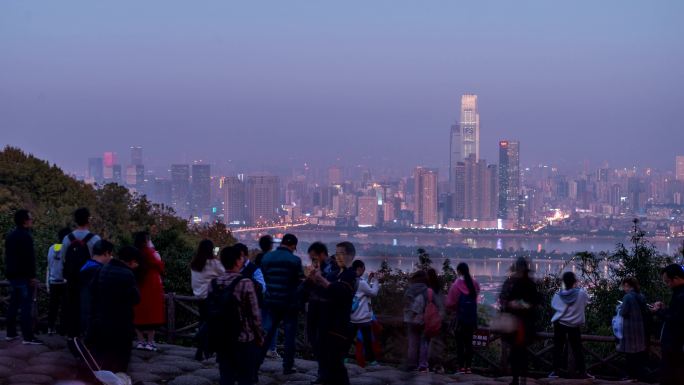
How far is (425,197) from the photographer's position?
596 ft

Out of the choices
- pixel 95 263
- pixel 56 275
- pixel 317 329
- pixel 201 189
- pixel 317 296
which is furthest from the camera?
pixel 201 189

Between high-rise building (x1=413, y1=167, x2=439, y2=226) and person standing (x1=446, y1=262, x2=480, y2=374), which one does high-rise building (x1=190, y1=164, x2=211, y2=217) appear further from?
person standing (x1=446, y1=262, x2=480, y2=374)

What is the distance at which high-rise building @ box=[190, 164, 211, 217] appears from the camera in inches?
6797

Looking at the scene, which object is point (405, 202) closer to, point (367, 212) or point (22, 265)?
point (367, 212)

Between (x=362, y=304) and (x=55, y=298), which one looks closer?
(x=362, y=304)

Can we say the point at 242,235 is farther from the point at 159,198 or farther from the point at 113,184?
the point at 113,184

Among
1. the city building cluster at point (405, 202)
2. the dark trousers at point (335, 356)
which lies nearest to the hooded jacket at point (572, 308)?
the dark trousers at point (335, 356)

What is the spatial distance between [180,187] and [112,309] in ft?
576

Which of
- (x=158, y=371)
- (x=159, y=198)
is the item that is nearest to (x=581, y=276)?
(x=158, y=371)

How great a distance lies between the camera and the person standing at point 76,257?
34.2 feet

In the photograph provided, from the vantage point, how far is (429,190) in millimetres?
183250

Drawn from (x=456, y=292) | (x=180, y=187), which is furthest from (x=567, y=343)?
(x=180, y=187)

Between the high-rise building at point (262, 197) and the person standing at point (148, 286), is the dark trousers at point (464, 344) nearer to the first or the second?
the person standing at point (148, 286)

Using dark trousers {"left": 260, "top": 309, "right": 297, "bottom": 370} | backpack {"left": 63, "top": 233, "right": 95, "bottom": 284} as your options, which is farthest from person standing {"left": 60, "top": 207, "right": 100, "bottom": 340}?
dark trousers {"left": 260, "top": 309, "right": 297, "bottom": 370}
